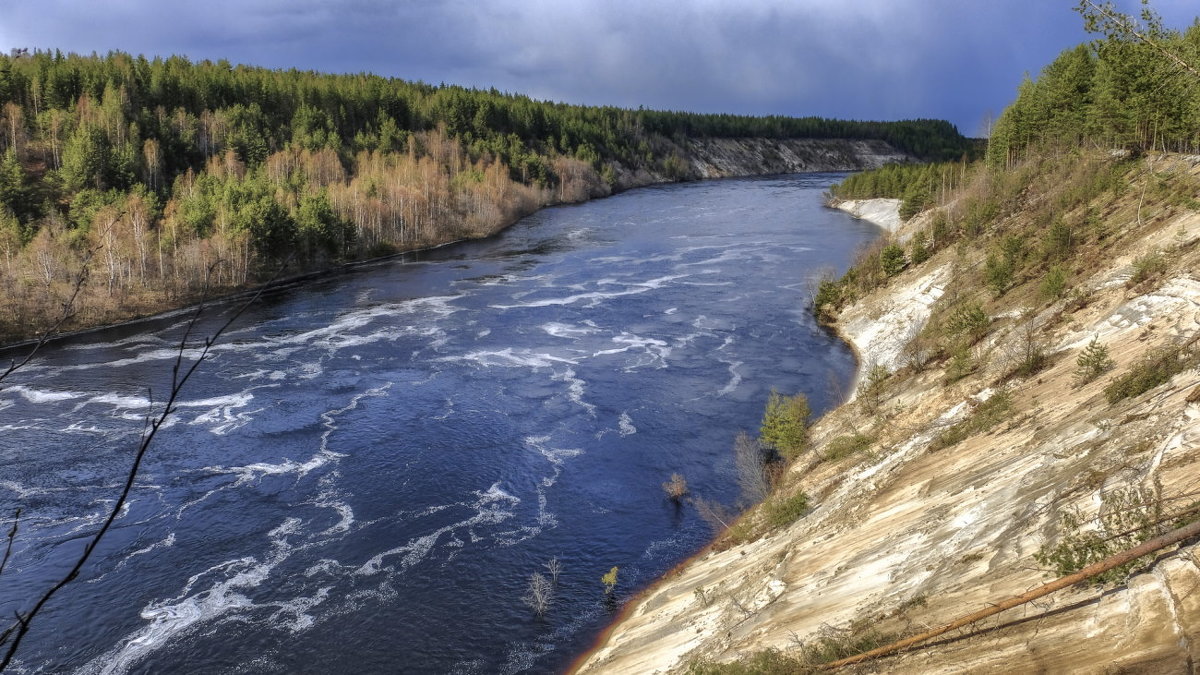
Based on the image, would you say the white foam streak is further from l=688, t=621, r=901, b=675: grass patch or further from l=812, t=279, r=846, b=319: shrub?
l=812, t=279, r=846, b=319: shrub

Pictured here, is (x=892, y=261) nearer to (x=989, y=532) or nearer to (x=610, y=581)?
(x=610, y=581)

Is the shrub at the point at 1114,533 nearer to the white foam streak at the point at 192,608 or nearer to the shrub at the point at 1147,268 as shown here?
the shrub at the point at 1147,268

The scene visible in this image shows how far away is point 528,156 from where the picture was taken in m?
161

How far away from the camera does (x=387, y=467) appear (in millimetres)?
39312

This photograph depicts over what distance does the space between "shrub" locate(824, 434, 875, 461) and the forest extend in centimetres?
3154

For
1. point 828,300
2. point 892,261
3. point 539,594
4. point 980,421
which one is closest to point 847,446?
point 980,421

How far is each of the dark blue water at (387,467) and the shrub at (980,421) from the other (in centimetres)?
1021

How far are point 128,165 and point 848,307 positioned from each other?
272 feet

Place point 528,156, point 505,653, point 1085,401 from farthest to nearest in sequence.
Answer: point 528,156 < point 505,653 < point 1085,401

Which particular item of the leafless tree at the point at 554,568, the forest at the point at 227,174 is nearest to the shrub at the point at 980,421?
the leafless tree at the point at 554,568

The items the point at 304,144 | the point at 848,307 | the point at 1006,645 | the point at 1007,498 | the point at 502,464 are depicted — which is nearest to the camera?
the point at 1006,645

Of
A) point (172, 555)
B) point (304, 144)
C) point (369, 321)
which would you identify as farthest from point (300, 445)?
point (304, 144)

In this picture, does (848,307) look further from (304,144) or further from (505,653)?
(304,144)

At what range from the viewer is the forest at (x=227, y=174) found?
7419 centimetres
